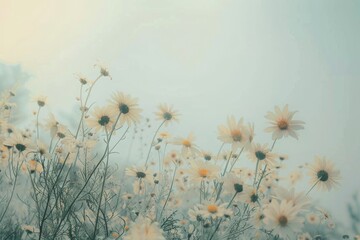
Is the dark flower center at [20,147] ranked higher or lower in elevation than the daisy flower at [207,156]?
A: lower

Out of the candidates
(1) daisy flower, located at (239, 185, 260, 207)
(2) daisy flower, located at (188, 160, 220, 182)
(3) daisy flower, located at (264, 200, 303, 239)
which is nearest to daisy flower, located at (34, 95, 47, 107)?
(2) daisy flower, located at (188, 160, 220, 182)

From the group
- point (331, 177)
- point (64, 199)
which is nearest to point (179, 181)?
point (331, 177)

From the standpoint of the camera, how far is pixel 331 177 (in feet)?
9.91

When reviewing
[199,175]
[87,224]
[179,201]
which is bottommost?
[179,201]

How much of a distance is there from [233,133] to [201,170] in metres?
0.45

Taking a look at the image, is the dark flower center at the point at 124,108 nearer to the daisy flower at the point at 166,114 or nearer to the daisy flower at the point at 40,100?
the daisy flower at the point at 166,114

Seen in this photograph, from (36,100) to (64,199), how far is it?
219cm

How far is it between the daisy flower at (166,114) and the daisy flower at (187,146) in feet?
2.10

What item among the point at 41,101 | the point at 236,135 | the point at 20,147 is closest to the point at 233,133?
the point at 236,135

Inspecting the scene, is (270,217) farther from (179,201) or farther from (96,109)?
(179,201)

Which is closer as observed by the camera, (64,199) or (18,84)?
(64,199)

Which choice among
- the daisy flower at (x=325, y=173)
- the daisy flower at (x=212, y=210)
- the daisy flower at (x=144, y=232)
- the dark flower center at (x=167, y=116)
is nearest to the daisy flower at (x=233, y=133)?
the daisy flower at (x=212, y=210)

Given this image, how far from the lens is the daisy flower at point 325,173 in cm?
301

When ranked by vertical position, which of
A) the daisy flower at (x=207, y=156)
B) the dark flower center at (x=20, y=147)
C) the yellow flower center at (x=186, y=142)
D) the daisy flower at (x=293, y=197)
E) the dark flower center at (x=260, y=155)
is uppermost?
the dark flower center at (x=260, y=155)
